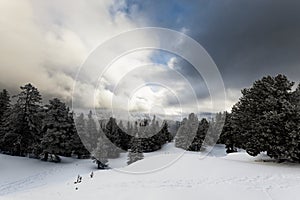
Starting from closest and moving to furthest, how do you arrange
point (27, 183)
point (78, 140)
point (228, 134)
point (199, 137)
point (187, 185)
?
point (187, 185) → point (27, 183) → point (228, 134) → point (78, 140) → point (199, 137)

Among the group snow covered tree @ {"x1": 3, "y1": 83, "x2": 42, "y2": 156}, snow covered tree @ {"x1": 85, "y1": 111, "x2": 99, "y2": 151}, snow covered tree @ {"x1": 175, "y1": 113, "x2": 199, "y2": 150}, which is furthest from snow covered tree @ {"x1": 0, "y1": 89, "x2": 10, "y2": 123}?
snow covered tree @ {"x1": 175, "y1": 113, "x2": 199, "y2": 150}

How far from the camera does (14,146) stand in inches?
1507

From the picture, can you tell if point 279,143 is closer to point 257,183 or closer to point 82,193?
point 257,183

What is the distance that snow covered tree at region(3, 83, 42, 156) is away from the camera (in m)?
35.7

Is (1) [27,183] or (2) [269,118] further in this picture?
(1) [27,183]

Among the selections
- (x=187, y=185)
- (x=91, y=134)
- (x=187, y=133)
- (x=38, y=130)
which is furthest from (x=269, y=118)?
(x=187, y=133)

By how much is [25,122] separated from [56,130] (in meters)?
4.99

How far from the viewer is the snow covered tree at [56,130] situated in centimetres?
3597

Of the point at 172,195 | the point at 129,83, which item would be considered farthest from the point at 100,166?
the point at 172,195

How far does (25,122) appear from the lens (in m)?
36.7

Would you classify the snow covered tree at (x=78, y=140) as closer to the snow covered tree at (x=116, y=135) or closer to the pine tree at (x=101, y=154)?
the pine tree at (x=101, y=154)

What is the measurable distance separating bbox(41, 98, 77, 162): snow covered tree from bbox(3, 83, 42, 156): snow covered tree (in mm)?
1528

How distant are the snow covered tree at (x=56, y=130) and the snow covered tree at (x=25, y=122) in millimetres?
1528

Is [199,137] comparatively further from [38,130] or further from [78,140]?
[38,130]
